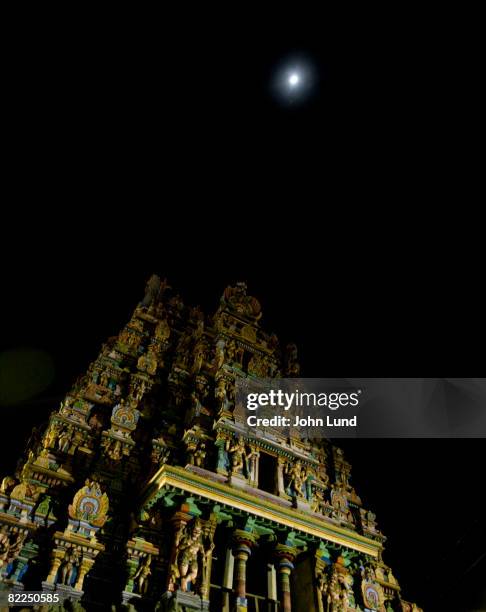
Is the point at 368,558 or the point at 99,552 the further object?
the point at 368,558

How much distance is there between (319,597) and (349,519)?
3567 mm

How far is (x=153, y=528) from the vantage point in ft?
32.4

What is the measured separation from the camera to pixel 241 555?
32.8ft

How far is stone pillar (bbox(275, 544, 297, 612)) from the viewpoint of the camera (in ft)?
32.7

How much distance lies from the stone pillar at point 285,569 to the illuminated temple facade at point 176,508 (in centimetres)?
3

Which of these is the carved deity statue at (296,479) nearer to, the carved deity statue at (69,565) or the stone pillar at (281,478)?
the stone pillar at (281,478)

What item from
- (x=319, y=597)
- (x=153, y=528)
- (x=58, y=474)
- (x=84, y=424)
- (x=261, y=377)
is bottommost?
(x=319, y=597)

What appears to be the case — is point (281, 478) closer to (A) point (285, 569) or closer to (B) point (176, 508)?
(A) point (285, 569)

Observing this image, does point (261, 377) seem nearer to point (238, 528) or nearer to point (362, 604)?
point (238, 528)

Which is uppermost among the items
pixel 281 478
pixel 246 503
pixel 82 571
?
pixel 281 478

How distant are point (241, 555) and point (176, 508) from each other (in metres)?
1.87

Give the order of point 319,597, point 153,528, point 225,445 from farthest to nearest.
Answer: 1. point 225,445
2. point 319,597
3. point 153,528

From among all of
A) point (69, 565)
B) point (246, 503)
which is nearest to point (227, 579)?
point (246, 503)

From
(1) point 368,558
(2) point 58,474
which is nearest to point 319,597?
(1) point 368,558
